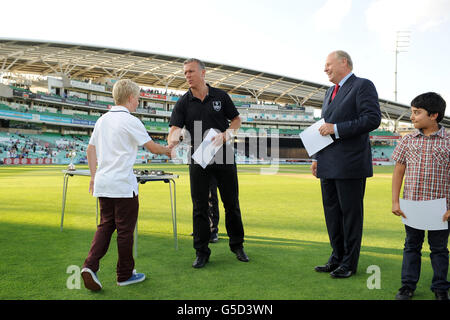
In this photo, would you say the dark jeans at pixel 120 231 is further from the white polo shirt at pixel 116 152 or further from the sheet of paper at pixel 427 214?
the sheet of paper at pixel 427 214

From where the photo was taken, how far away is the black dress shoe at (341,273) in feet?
11.6

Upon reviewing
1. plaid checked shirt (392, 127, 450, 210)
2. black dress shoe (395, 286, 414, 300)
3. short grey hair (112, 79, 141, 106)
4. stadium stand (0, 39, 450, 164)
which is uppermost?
stadium stand (0, 39, 450, 164)

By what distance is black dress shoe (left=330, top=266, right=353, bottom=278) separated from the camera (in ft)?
11.6

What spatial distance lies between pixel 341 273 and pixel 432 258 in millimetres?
878

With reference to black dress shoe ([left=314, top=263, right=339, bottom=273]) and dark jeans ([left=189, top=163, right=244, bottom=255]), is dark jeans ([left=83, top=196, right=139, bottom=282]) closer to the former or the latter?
dark jeans ([left=189, top=163, right=244, bottom=255])

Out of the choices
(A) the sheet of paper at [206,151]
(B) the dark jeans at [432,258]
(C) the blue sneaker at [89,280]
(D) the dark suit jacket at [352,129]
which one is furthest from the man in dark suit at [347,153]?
(C) the blue sneaker at [89,280]

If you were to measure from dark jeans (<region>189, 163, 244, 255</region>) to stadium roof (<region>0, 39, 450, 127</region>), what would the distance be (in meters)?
50.9

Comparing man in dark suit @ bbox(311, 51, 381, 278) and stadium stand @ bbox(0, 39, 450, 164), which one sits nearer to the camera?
man in dark suit @ bbox(311, 51, 381, 278)

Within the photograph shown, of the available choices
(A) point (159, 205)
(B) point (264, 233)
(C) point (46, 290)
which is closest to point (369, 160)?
(B) point (264, 233)

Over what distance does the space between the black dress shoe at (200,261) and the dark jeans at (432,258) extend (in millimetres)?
2005

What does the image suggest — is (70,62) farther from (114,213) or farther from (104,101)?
(114,213)

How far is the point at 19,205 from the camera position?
8500 millimetres

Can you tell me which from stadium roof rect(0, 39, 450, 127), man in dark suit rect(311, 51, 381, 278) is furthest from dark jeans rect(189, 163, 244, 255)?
stadium roof rect(0, 39, 450, 127)

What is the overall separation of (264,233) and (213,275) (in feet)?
7.59
